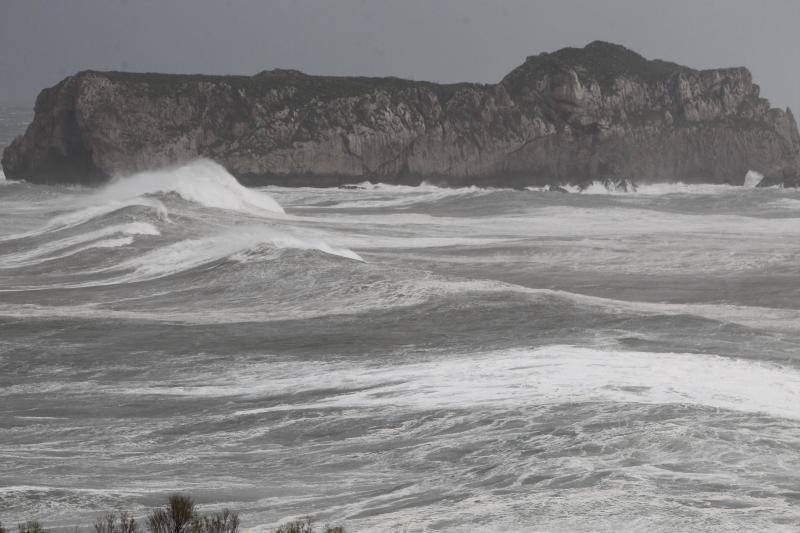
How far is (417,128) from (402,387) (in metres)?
71.3

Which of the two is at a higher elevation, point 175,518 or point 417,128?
point 417,128

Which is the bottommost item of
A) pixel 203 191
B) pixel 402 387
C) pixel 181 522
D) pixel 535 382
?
pixel 402 387

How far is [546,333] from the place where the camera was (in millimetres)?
19109

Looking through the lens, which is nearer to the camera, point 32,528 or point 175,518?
point 175,518

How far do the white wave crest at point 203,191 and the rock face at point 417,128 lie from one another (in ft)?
57.0

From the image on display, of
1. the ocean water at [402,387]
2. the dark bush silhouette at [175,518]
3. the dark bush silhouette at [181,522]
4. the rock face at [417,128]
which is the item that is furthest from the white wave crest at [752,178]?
the dark bush silhouette at [175,518]

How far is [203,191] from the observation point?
5638 centimetres

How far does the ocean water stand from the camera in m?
10.6

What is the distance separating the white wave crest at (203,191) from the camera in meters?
55.3

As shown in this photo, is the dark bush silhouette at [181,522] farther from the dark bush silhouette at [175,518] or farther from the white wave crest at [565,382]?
the white wave crest at [565,382]

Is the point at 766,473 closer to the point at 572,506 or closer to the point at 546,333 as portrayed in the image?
the point at 572,506

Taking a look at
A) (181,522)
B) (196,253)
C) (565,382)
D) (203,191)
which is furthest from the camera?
(203,191)

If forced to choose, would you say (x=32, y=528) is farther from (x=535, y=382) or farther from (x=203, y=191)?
(x=203, y=191)

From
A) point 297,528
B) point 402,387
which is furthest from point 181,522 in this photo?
point 402,387
